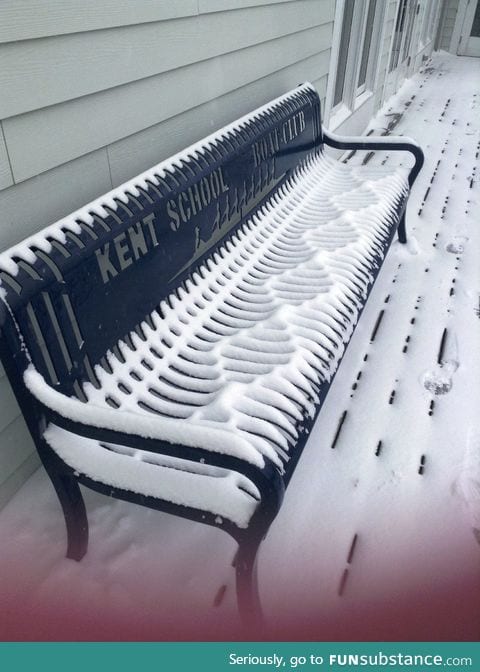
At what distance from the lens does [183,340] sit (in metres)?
1.74

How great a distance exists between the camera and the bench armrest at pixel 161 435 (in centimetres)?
110

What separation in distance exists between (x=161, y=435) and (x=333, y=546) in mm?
805

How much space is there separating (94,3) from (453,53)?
11632 mm

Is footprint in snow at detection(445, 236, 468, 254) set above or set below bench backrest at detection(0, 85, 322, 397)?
below

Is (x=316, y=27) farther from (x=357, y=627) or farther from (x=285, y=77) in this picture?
(x=357, y=627)

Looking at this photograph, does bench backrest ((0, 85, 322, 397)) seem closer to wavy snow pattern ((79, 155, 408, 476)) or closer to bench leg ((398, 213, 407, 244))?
wavy snow pattern ((79, 155, 408, 476))

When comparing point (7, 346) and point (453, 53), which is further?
point (453, 53)

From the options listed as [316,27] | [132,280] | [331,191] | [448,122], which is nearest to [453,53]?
[448,122]

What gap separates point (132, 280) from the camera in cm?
156

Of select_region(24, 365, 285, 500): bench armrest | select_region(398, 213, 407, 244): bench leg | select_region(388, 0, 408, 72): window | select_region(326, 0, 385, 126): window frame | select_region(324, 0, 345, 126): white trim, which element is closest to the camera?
select_region(24, 365, 285, 500): bench armrest

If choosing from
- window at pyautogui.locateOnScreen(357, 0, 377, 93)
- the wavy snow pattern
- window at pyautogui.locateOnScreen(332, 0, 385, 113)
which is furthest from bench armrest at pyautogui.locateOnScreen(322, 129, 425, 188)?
window at pyautogui.locateOnScreen(357, 0, 377, 93)

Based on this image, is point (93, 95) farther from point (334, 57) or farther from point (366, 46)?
point (366, 46)

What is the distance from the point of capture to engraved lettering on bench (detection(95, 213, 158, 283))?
1.43 metres

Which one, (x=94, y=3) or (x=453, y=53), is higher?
(x=94, y=3)
